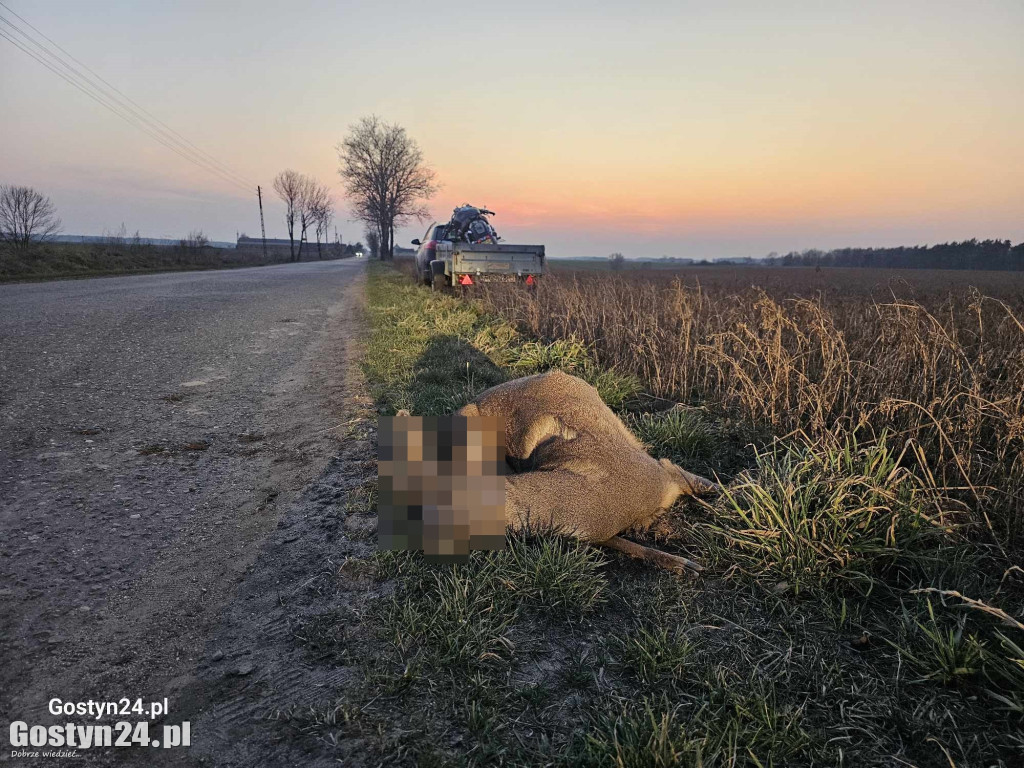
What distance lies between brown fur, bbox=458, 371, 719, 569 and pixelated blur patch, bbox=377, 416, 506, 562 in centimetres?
11

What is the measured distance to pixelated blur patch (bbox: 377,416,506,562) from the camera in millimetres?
2291

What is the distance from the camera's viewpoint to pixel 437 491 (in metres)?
2.28

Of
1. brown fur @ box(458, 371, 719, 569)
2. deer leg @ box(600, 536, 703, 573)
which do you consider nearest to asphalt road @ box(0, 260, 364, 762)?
brown fur @ box(458, 371, 719, 569)

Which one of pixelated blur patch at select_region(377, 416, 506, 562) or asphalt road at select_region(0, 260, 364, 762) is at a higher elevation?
pixelated blur patch at select_region(377, 416, 506, 562)

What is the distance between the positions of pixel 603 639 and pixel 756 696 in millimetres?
570

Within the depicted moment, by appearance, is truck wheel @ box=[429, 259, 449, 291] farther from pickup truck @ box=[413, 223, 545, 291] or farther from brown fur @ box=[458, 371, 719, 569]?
brown fur @ box=[458, 371, 719, 569]

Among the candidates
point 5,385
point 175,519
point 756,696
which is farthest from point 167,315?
point 756,696

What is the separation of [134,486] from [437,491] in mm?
2374

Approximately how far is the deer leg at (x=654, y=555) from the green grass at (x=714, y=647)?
5cm

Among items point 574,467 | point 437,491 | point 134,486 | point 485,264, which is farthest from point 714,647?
point 485,264

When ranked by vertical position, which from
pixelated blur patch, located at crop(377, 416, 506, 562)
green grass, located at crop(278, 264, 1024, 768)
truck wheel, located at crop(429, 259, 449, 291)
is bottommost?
green grass, located at crop(278, 264, 1024, 768)

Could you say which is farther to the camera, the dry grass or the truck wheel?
the truck wheel

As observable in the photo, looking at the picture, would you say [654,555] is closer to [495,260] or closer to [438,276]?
[495,260]

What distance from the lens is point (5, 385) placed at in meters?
5.34
